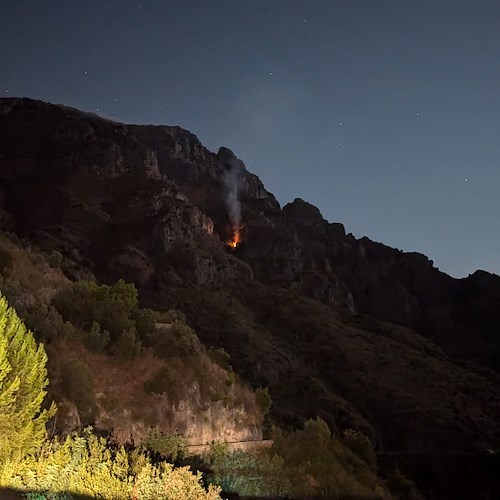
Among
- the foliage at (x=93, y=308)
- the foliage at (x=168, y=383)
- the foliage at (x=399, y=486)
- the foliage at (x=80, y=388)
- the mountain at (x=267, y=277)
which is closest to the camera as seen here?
the foliage at (x=80, y=388)

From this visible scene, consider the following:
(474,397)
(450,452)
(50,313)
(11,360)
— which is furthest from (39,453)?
(474,397)

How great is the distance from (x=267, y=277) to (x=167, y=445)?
79345 millimetres

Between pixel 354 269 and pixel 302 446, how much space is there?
3845 inches

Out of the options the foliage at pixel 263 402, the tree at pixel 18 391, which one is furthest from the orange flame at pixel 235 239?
the tree at pixel 18 391

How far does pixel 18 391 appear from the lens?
1164cm

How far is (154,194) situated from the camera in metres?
87.6

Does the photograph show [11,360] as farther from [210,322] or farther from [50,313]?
[210,322]

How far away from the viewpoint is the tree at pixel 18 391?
36.5 ft

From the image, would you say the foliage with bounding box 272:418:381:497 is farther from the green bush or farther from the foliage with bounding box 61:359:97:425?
the green bush

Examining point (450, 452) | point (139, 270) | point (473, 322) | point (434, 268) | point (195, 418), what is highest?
point (434, 268)

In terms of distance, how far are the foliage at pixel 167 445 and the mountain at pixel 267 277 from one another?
2211cm

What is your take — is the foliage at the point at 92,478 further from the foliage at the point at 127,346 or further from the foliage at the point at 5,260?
the foliage at the point at 5,260

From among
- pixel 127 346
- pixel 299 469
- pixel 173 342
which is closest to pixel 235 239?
pixel 173 342

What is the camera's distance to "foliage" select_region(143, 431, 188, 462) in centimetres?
1642
